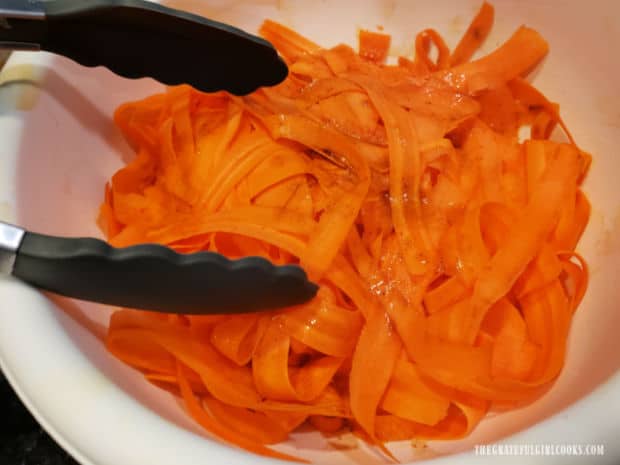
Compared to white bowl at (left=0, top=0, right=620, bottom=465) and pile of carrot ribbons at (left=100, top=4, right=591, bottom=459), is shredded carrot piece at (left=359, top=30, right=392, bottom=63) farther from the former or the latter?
pile of carrot ribbons at (left=100, top=4, right=591, bottom=459)

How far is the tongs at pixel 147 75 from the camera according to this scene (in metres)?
0.74

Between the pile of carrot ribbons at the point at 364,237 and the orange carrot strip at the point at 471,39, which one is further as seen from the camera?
the orange carrot strip at the point at 471,39

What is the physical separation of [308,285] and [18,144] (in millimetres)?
475

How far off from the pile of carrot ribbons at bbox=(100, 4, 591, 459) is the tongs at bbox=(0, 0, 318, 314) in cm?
10

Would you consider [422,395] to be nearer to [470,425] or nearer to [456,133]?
[470,425]

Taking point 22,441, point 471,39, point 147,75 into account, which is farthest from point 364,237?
point 22,441

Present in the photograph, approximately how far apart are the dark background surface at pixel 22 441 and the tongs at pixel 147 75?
38cm

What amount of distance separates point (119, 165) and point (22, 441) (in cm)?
49

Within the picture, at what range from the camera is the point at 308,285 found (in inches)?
33.2

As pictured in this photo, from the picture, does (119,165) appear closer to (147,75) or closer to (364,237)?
(147,75)

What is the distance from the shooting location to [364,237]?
1.02 metres

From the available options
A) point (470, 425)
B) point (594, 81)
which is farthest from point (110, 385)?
point (594, 81)

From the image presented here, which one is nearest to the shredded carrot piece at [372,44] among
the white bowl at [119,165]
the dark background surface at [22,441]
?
the white bowl at [119,165]

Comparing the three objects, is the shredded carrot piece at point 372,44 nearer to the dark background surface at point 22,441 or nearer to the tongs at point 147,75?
the tongs at point 147,75
